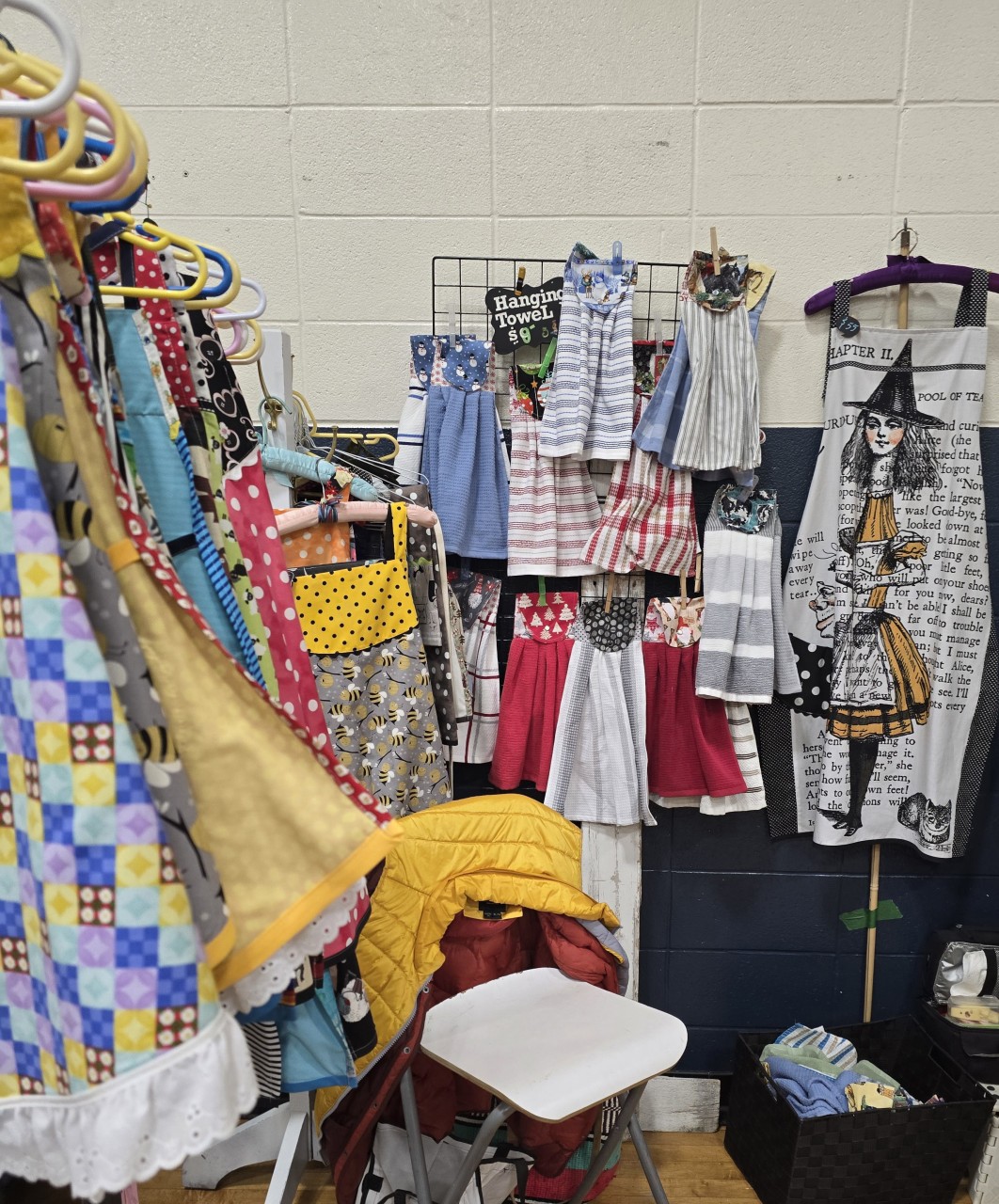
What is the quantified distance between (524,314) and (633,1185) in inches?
82.6

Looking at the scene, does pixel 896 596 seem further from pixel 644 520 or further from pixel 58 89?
pixel 58 89

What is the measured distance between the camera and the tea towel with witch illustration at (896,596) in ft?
6.37

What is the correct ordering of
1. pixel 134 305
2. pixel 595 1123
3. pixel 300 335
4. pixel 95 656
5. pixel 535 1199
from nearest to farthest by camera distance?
pixel 95 656, pixel 134 305, pixel 595 1123, pixel 535 1199, pixel 300 335

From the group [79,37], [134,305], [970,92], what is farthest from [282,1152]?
[970,92]

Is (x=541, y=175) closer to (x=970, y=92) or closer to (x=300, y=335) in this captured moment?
(x=300, y=335)

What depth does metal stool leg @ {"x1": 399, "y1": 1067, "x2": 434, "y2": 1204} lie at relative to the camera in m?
1.54

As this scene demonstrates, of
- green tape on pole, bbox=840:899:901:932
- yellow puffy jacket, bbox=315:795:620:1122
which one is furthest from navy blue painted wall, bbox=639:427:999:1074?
yellow puffy jacket, bbox=315:795:620:1122

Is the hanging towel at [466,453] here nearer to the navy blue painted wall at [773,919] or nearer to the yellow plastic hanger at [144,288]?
the navy blue painted wall at [773,919]

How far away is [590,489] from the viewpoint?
6.48 ft

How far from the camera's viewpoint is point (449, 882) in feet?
5.76

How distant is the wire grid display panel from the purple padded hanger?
375 mm

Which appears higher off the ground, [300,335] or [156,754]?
[300,335]

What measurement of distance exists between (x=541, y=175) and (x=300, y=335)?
0.69 metres

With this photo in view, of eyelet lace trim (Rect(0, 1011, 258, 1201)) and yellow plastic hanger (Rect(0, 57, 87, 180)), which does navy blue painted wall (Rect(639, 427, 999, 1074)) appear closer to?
eyelet lace trim (Rect(0, 1011, 258, 1201))
